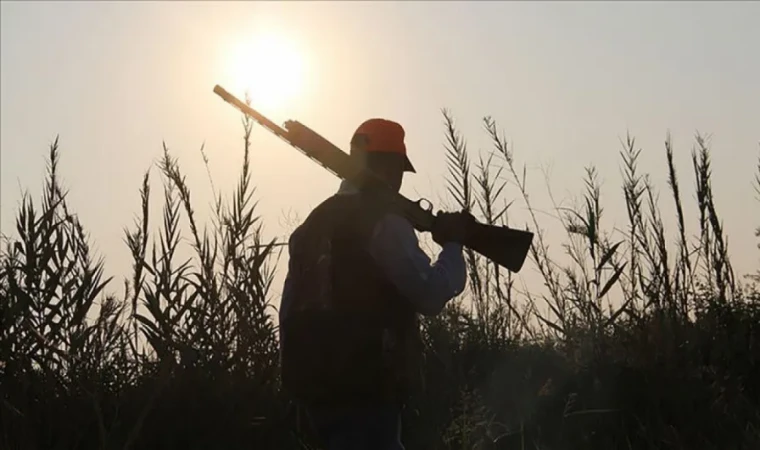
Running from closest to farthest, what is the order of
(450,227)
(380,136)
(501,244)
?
(380,136) < (450,227) < (501,244)

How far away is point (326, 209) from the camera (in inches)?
165

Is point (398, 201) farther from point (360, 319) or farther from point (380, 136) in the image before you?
point (360, 319)

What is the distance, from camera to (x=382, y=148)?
4.29m

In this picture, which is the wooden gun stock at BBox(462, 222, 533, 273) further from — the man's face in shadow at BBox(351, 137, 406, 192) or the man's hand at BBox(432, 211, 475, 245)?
the man's face in shadow at BBox(351, 137, 406, 192)

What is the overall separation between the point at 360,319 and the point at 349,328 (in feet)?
0.18

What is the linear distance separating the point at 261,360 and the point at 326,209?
86.8 inches

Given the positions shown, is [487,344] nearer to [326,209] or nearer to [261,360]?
[261,360]

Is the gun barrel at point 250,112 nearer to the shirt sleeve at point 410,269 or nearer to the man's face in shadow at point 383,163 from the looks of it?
the man's face in shadow at point 383,163

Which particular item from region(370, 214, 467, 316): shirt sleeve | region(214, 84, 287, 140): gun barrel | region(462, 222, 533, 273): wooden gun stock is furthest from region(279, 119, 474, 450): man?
region(214, 84, 287, 140): gun barrel

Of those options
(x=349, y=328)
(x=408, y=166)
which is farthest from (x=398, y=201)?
(x=349, y=328)

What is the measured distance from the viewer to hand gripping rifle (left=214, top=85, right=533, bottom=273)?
430 cm

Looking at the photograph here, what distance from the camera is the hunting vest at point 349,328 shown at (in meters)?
3.99

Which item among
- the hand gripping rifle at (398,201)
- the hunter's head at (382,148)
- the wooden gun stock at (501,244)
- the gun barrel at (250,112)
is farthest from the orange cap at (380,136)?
the gun barrel at (250,112)

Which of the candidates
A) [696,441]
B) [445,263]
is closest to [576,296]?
[696,441]
